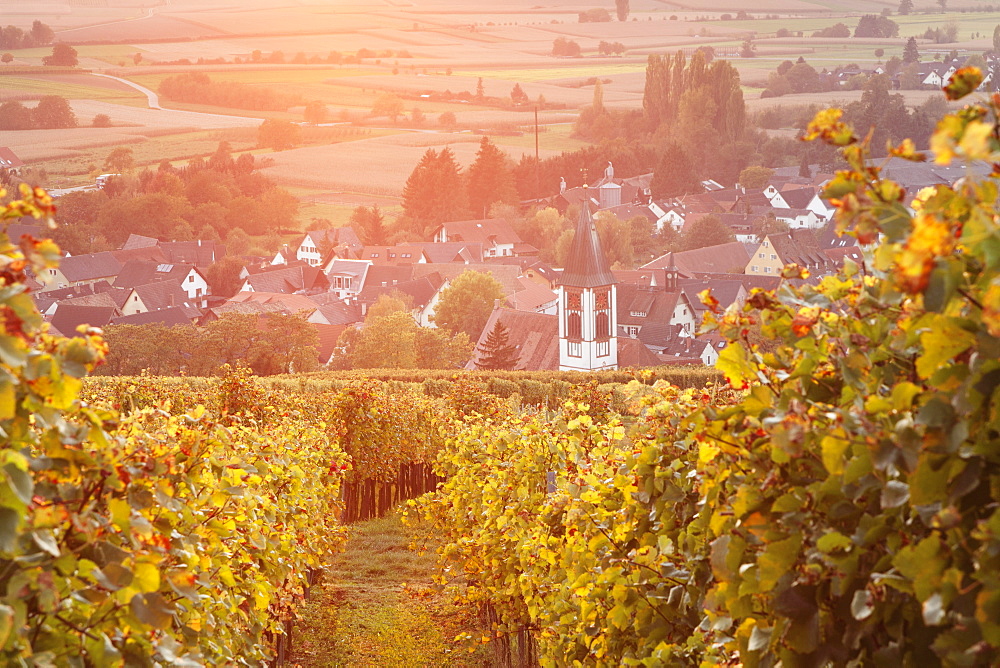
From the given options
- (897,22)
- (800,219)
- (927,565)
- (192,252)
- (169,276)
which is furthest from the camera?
(897,22)

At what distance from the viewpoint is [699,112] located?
115m

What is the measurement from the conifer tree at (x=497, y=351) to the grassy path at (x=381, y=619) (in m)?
44.5

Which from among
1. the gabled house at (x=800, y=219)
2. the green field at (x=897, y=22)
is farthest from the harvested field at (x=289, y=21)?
the gabled house at (x=800, y=219)

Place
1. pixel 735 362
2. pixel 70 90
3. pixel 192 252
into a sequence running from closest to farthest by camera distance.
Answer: pixel 735 362 → pixel 70 90 → pixel 192 252

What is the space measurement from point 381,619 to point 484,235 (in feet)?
295

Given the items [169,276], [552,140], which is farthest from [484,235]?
[169,276]

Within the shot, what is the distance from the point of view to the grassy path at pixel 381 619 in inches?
325

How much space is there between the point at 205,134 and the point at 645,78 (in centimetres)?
4863

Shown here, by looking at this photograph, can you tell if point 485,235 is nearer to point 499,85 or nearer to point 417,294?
point 499,85

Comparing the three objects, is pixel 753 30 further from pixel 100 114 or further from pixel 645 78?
pixel 100 114

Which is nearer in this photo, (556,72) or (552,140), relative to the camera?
(552,140)

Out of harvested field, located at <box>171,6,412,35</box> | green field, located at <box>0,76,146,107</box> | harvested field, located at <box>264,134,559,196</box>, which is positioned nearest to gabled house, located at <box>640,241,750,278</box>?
harvested field, located at <box>264,134,559,196</box>

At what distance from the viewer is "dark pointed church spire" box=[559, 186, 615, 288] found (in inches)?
2117

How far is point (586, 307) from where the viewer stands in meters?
55.3
